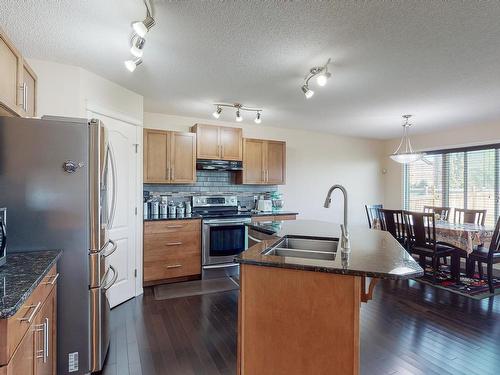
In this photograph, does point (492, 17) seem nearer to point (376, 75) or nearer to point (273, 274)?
point (376, 75)

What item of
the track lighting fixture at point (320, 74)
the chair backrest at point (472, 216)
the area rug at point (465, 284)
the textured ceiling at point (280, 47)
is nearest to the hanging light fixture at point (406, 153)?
the textured ceiling at point (280, 47)

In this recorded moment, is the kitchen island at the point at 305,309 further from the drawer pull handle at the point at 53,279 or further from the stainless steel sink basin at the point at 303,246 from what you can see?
the drawer pull handle at the point at 53,279

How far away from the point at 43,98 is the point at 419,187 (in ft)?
20.5

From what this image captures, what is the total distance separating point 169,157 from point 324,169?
10.6ft

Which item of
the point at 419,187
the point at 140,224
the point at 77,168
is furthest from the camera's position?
the point at 419,187

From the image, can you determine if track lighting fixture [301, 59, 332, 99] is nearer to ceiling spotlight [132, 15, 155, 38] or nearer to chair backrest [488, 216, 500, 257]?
ceiling spotlight [132, 15, 155, 38]

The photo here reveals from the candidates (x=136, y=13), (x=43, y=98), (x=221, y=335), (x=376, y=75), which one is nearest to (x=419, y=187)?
(x=376, y=75)

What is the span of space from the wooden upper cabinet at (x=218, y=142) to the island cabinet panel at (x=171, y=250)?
42.9 inches

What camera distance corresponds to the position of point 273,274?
1.55 metres

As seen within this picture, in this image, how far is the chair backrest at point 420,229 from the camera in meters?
3.68

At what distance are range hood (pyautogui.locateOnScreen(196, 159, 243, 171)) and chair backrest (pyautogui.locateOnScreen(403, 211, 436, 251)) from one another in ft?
8.29

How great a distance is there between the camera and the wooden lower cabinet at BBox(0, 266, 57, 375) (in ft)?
3.40

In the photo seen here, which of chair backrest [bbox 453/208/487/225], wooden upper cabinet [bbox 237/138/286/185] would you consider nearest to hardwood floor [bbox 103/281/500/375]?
chair backrest [bbox 453/208/487/225]

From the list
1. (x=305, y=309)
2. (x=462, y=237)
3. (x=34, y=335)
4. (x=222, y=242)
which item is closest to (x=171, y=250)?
(x=222, y=242)
